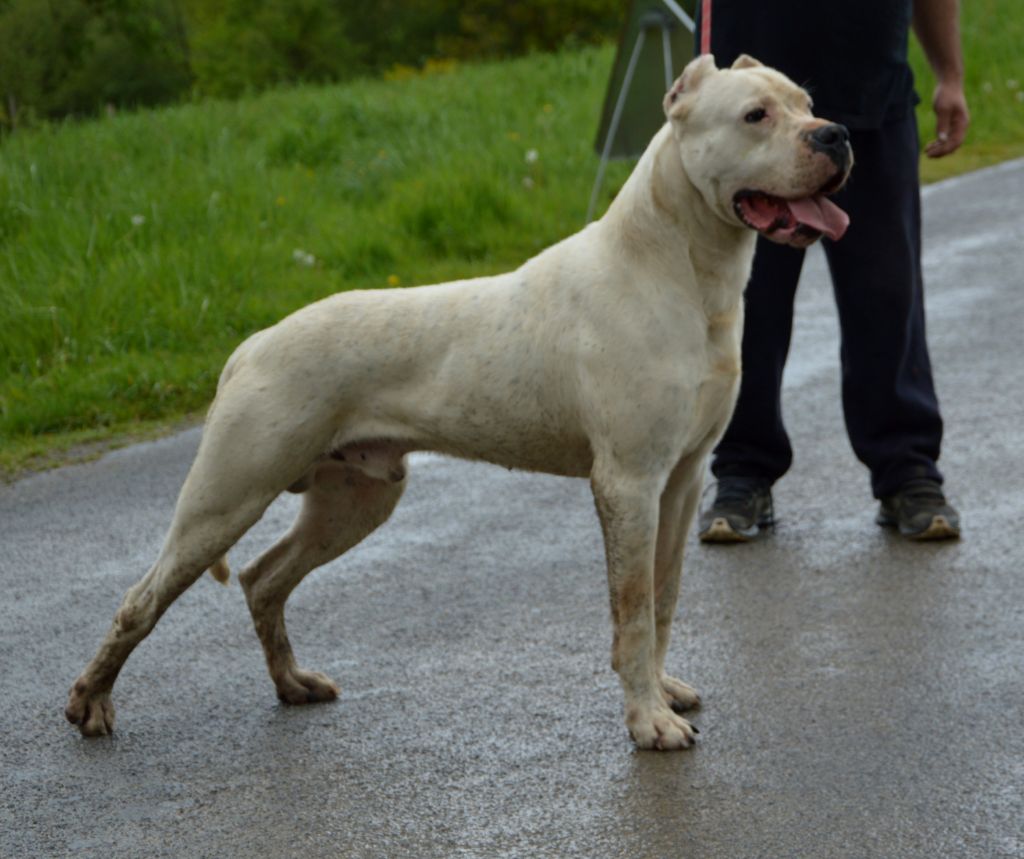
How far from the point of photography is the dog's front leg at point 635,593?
162 inches

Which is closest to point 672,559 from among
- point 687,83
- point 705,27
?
point 687,83

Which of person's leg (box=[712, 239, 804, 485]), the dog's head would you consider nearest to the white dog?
the dog's head

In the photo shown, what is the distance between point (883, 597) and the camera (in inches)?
205

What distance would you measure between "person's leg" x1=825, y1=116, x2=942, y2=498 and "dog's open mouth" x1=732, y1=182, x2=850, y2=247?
1.76 metres

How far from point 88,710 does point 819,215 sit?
220cm

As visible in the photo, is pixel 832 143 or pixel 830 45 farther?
pixel 830 45

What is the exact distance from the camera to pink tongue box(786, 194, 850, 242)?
13.1 feet

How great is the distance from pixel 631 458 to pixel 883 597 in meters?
1.46

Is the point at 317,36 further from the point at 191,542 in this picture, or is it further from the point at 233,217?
the point at 191,542

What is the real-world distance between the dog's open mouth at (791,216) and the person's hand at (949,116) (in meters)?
2.13

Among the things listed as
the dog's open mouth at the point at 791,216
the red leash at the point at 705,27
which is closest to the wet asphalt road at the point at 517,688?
the dog's open mouth at the point at 791,216

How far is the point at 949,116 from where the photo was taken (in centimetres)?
604

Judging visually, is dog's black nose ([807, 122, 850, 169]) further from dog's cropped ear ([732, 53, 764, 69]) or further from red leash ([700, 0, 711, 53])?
red leash ([700, 0, 711, 53])

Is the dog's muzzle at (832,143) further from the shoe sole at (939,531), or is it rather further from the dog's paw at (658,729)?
the shoe sole at (939,531)
